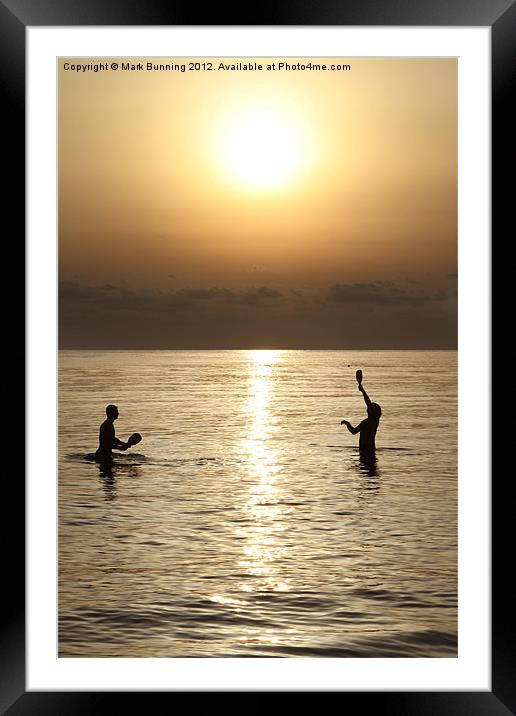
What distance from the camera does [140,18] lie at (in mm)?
2873

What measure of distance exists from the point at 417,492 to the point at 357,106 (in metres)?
48.1

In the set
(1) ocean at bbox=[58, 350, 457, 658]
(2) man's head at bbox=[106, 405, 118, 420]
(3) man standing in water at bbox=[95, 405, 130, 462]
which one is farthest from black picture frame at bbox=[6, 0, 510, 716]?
(2) man's head at bbox=[106, 405, 118, 420]

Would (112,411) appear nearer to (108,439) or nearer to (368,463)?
(108,439)

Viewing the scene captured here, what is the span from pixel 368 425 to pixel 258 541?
3.14 metres

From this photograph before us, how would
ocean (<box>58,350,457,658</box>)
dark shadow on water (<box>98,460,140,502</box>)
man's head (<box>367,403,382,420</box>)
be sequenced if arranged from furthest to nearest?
dark shadow on water (<box>98,460,140,502</box>) → man's head (<box>367,403,382,420</box>) → ocean (<box>58,350,457,658</box>)

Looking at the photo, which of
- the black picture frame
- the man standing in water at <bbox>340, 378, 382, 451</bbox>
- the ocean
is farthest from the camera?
the man standing in water at <bbox>340, 378, 382, 451</bbox>

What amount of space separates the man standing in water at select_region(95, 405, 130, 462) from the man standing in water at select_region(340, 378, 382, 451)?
251cm

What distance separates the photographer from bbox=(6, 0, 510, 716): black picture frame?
2826 millimetres

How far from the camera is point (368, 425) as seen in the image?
13000 millimetres

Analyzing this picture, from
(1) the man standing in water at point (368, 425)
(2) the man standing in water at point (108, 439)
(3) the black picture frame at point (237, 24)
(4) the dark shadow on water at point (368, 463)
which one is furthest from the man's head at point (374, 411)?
(3) the black picture frame at point (237, 24)

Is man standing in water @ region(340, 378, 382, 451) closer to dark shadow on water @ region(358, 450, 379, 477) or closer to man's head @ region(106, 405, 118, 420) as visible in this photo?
dark shadow on water @ region(358, 450, 379, 477)

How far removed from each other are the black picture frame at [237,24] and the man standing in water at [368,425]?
5.96 metres
